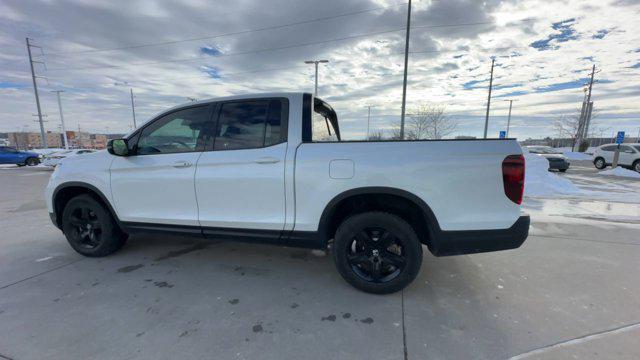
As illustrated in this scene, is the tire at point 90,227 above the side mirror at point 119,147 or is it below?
below

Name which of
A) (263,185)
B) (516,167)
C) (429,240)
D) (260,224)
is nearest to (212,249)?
(260,224)

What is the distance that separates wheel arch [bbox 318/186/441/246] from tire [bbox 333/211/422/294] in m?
0.15

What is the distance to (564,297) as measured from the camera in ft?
9.68

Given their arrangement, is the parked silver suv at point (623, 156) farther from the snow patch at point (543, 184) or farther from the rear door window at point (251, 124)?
the rear door window at point (251, 124)

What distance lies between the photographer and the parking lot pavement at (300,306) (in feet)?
7.37

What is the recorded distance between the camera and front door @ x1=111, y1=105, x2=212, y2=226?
3.31 metres

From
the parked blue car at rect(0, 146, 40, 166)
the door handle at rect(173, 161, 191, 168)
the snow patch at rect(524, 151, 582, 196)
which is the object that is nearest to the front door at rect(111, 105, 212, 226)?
the door handle at rect(173, 161, 191, 168)

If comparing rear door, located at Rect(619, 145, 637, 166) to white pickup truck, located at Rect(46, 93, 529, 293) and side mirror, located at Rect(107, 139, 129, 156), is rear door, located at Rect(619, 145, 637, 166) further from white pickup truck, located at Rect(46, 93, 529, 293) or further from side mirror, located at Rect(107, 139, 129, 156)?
side mirror, located at Rect(107, 139, 129, 156)

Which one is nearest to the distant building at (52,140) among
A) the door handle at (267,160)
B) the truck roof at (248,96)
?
the truck roof at (248,96)

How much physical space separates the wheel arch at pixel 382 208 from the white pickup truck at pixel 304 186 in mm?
11

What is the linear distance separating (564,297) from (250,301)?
304 cm

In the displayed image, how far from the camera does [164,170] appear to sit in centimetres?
336

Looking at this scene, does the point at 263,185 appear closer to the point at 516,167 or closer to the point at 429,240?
the point at 429,240

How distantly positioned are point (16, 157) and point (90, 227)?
2512 cm
